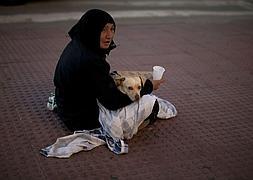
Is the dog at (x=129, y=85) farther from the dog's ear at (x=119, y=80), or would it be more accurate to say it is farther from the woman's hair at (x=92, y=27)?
the woman's hair at (x=92, y=27)

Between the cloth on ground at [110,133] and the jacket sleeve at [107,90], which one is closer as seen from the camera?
the jacket sleeve at [107,90]

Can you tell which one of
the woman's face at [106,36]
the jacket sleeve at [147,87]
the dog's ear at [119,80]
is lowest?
the jacket sleeve at [147,87]

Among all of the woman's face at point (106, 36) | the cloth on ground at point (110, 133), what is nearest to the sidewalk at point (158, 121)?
the cloth on ground at point (110, 133)

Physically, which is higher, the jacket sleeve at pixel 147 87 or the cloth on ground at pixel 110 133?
the jacket sleeve at pixel 147 87

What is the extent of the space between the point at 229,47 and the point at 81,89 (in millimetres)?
3950

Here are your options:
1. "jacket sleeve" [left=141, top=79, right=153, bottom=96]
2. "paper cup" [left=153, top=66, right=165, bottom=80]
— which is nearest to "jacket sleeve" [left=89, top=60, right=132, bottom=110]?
"jacket sleeve" [left=141, top=79, right=153, bottom=96]

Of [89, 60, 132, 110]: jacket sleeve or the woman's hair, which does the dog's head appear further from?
the woman's hair

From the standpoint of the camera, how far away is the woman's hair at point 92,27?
9.32 feet

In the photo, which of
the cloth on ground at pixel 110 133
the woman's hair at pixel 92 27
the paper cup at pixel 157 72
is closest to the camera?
the woman's hair at pixel 92 27

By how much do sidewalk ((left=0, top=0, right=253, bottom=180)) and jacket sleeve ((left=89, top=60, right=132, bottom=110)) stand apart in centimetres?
41

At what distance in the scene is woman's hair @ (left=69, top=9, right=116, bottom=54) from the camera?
284 centimetres

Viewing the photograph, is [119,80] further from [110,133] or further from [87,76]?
[110,133]

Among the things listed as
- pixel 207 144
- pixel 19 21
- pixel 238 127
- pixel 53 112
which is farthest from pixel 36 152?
pixel 19 21

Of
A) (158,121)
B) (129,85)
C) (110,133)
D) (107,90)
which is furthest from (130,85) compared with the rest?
(158,121)
